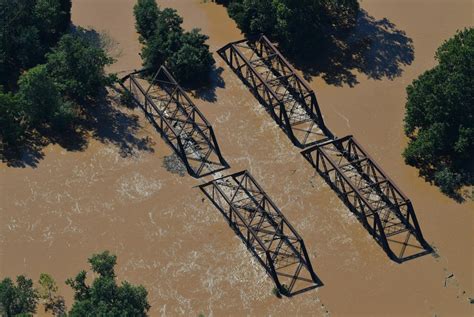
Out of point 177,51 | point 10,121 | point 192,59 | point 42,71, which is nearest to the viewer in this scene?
point 42,71

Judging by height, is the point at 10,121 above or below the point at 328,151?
above

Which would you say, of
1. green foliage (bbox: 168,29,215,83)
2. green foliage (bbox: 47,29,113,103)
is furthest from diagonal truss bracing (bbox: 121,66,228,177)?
green foliage (bbox: 47,29,113,103)

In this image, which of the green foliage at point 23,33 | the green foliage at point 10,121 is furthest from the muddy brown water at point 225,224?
the green foliage at point 23,33

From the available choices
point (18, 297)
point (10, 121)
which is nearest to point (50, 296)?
point (18, 297)

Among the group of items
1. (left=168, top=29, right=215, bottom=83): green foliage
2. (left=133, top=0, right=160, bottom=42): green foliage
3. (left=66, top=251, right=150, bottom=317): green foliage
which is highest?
(left=133, top=0, right=160, bottom=42): green foliage

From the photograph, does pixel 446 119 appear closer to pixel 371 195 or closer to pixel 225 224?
pixel 371 195

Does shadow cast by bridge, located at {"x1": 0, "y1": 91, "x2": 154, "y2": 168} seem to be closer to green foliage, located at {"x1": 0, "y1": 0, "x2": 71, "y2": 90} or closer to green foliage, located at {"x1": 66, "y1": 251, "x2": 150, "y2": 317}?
green foliage, located at {"x1": 0, "y1": 0, "x2": 71, "y2": 90}
